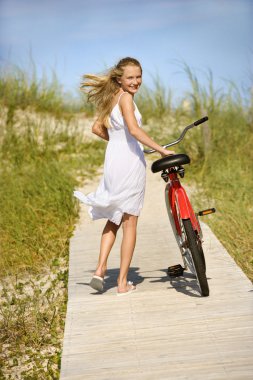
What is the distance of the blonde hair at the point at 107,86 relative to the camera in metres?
5.43

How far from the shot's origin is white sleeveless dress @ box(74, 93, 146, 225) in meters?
5.46

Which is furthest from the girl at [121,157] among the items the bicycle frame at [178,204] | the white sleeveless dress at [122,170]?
the bicycle frame at [178,204]

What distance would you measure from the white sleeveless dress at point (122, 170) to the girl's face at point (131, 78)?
14 centimetres

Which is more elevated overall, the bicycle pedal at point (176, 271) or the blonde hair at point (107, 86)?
the blonde hair at point (107, 86)

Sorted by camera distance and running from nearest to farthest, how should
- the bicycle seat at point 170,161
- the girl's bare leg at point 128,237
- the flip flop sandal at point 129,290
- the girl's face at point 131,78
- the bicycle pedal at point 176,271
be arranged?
the bicycle seat at point 170,161
the girl's face at point 131,78
the girl's bare leg at point 128,237
the flip flop sandal at point 129,290
the bicycle pedal at point 176,271

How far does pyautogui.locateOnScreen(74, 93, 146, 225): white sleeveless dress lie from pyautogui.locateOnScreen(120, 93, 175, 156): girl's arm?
0.40 ft

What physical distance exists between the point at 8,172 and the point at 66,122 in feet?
9.97

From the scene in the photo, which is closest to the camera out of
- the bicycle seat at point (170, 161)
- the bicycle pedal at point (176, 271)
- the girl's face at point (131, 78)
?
the bicycle seat at point (170, 161)

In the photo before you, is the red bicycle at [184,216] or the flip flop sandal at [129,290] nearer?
the red bicycle at [184,216]

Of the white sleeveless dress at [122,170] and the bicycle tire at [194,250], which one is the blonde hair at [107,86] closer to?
the white sleeveless dress at [122,170]

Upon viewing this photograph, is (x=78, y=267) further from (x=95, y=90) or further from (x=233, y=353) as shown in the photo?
(x=233, y=353)

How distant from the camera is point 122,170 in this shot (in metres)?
5.46

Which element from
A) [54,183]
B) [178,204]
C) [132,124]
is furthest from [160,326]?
[54,183]

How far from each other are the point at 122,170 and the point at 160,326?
1.24 metres
